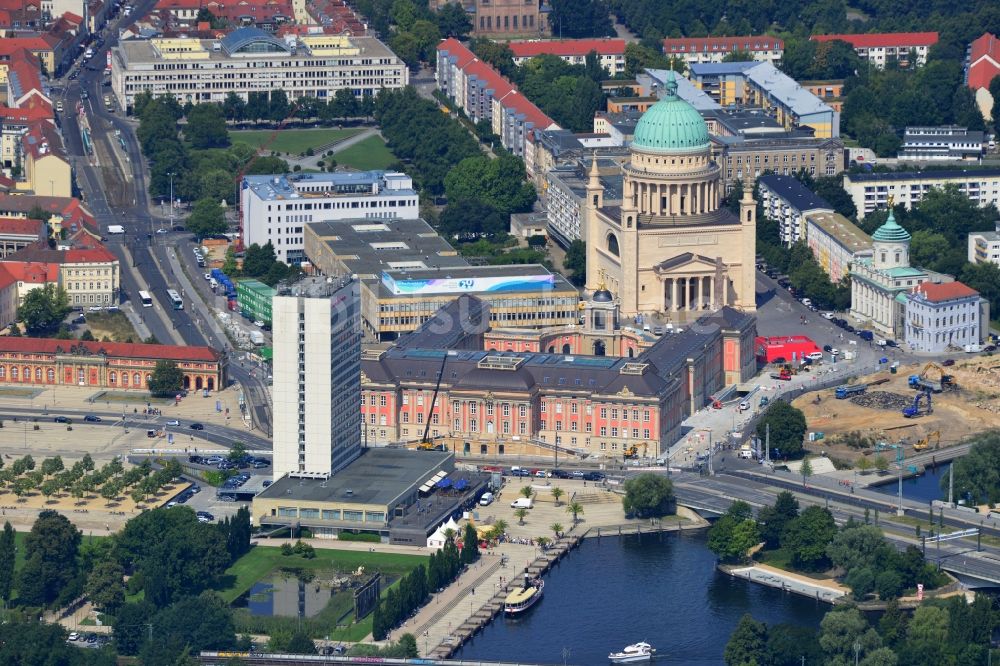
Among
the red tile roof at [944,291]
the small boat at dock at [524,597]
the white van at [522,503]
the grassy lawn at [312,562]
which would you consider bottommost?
the small boat at dock at [524,597]

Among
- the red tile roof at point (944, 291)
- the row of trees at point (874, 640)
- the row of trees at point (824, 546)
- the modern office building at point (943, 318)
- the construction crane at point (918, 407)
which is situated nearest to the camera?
the row of trees at point (874, 640)

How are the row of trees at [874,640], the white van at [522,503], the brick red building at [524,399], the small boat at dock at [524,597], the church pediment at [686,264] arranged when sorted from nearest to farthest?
→ the row of trees at [874,640] → the small boat at dock at [524,597] → the white van at [522,503] → the brick red building at [524,399] → the church pediment at [686,264]

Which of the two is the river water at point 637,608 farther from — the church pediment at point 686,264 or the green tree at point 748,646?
the church pediment at point 686,264

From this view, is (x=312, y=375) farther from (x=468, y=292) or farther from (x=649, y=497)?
(x=468, y=292)

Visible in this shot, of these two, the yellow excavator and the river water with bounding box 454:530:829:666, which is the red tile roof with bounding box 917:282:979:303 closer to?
the yellow excavator

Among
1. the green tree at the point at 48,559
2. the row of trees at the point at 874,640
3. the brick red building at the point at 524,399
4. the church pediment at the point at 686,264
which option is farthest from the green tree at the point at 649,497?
the church pediment at the point at 686,264

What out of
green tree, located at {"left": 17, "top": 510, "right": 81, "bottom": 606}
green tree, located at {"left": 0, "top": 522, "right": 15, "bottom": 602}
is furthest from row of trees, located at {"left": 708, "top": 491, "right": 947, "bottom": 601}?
green tree, located at {"left": 0, "top": 522, "right": 15, "bottom": 602}

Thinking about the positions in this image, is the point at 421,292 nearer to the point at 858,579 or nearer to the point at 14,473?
the point at 14,473

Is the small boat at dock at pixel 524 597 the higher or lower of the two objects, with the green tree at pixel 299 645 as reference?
higher
